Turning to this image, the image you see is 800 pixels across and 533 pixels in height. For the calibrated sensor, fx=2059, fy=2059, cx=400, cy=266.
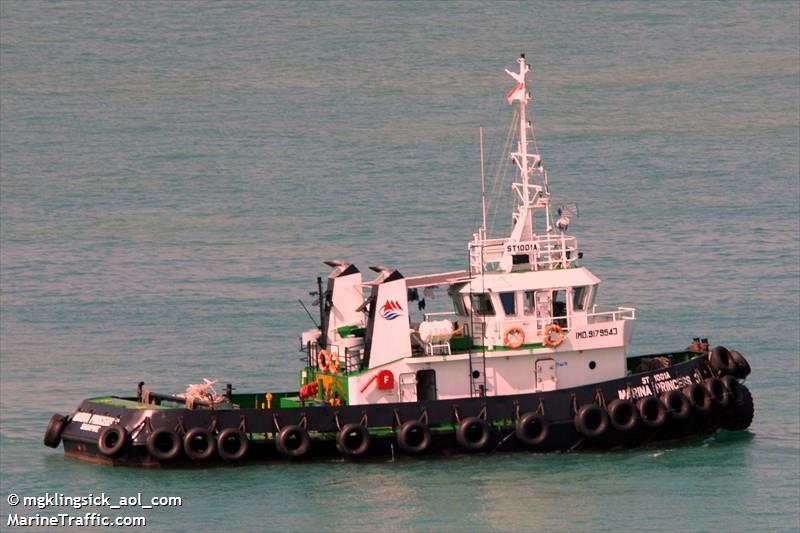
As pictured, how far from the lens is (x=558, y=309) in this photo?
3906cm

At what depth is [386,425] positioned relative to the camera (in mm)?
37344

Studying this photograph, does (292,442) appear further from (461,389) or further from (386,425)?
(461,389)

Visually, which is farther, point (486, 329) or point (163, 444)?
point (486, 329)

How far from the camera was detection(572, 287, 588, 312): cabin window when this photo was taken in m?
39.1

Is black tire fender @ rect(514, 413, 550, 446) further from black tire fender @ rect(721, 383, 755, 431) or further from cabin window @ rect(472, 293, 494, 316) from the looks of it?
black tire fender @ rect(721, 383, 755, 431)

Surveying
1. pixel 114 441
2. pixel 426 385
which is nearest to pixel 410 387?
pixel 426 385

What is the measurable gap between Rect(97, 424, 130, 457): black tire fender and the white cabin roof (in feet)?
22.7

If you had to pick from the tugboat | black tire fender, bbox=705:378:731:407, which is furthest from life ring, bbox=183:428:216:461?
black tire fender, bbox=705:378:731:407

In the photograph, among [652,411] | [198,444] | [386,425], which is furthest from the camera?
[652,411]

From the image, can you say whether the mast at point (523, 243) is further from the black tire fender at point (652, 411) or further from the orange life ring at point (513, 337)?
the black tire fender at point (652, 411)

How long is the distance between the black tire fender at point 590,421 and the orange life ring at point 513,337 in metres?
1.69

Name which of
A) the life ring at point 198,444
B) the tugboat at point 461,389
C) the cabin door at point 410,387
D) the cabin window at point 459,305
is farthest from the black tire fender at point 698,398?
the life ring at point 198,444

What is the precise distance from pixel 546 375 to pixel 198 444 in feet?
21.8

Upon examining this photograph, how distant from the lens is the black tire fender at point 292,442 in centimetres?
3691
